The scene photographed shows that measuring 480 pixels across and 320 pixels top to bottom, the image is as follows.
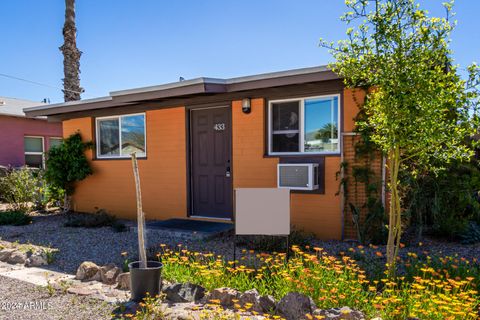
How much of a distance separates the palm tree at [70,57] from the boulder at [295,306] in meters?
12.0

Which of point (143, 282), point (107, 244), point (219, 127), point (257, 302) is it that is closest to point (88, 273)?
point (143, 282)

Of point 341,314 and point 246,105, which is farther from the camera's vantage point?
point 246,105

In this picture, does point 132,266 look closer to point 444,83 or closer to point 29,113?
point 444,83

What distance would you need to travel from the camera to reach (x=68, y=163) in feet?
30.2

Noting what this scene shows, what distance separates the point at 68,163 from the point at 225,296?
23.9 feet

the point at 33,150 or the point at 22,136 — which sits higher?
the point at 22,136

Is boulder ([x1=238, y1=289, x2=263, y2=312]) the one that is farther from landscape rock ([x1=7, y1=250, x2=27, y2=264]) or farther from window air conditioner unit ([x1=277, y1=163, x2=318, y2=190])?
landscape rock ([x1=7, y1=250, x2=27, y2=264])

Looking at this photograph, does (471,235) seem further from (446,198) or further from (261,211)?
(261,211)

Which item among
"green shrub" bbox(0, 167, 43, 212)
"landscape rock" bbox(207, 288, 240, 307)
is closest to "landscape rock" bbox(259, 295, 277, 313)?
"landscape rock" bbox(207, 288, 240, 307)

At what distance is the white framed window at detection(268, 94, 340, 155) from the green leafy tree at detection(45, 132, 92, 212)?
5018 mm

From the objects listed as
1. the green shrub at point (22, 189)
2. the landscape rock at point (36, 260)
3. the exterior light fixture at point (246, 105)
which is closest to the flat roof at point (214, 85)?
the exterior light fixture at point (246, 105)

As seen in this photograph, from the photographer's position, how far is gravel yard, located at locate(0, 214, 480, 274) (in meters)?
5.05

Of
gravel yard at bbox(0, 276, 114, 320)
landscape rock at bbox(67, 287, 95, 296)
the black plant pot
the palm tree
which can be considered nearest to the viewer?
gravel yard at bbox(0, 276, 114, 320)

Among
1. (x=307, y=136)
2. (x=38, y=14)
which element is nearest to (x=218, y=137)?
(x=307, y=136)
